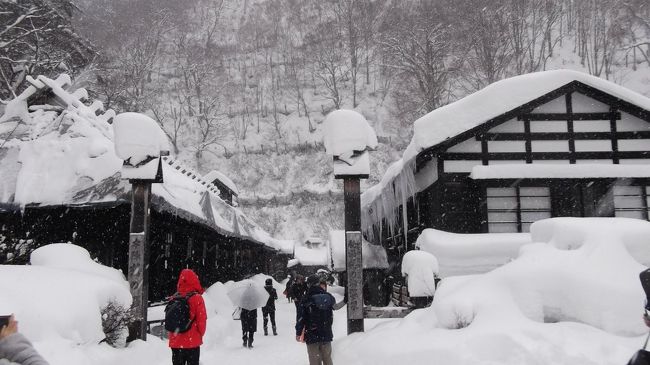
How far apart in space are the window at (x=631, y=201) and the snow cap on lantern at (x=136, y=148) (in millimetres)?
11785

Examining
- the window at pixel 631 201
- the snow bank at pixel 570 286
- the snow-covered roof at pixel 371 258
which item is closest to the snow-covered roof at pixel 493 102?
the window at pixel 631 201

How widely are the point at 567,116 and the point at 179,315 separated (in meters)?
12.0

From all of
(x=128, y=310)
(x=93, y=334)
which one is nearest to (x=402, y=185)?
(x=128, y=310)

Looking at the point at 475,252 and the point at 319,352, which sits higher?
the point at 475,252

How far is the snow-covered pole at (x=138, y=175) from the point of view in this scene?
364 inches

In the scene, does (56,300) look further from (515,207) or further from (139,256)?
(515,207)

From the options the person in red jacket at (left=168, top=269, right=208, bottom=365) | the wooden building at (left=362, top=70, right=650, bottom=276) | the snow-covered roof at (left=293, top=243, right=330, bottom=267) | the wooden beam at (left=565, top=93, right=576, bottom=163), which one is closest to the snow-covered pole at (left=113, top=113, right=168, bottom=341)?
the person in red jacket at (left=168, top=269, right=208, bottom=365)

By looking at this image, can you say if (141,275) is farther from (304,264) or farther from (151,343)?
(304,264)

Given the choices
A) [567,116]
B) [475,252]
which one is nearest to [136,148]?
[475,252]

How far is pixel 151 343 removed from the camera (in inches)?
358

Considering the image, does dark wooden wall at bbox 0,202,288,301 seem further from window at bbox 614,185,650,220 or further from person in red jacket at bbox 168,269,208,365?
window at bbox 614,185,650,220

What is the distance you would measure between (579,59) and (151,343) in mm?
52532

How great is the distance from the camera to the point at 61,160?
435 inches

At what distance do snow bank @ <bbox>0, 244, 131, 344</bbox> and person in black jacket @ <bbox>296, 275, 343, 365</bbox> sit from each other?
298cm
